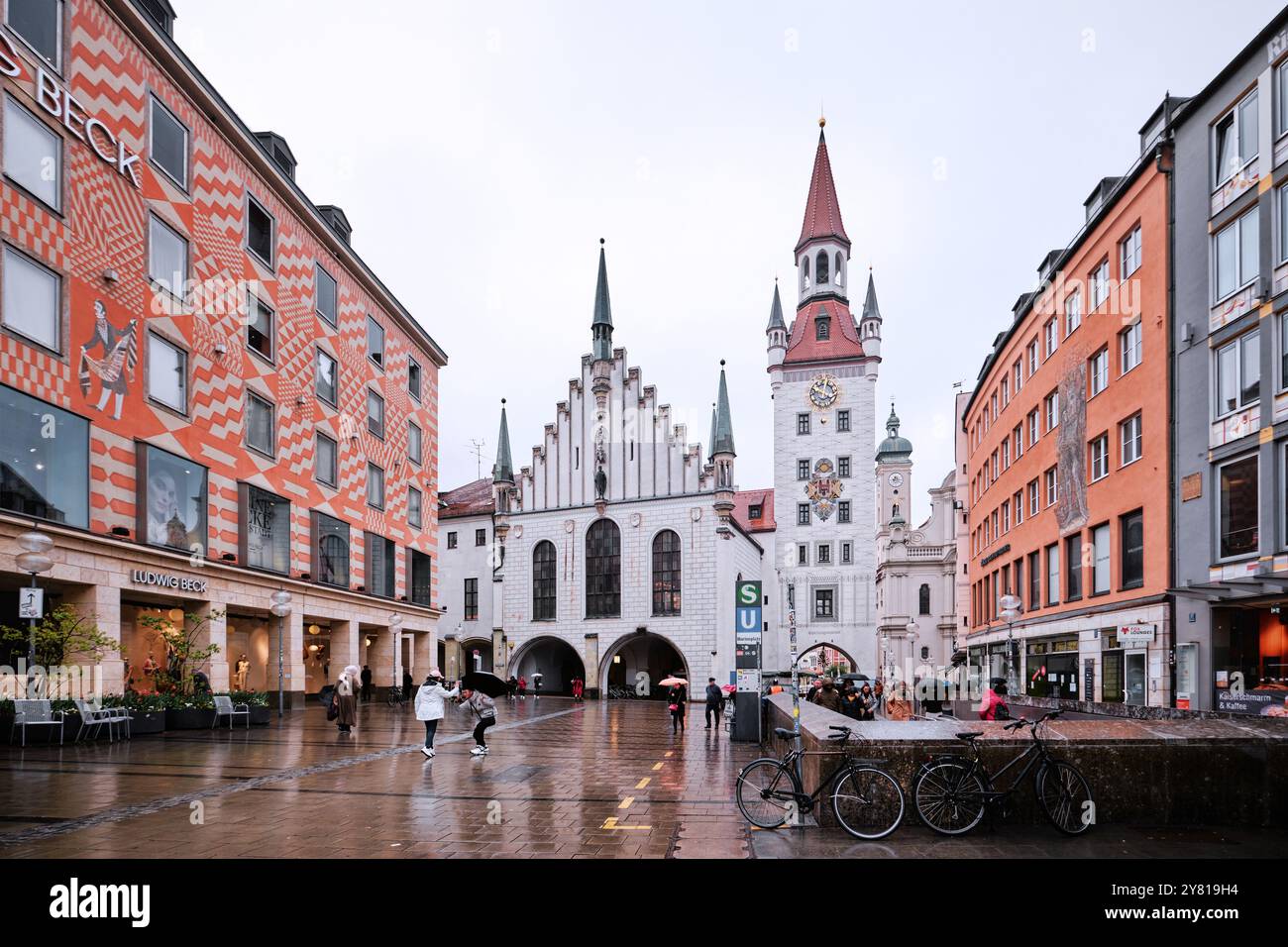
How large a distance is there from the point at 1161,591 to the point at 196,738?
22304mm

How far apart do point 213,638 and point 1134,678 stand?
81.9ft

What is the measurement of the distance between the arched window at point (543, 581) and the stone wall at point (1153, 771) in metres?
50.6

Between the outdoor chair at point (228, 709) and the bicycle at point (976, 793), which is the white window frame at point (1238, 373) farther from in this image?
the outdoor chair at point (228, 709)

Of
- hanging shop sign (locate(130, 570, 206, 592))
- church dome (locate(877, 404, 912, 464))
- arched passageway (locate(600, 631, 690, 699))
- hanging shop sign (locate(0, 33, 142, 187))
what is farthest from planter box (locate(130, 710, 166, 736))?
church dome (locate(877, 404, 912, 464))

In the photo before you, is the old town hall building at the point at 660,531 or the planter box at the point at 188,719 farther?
the old town hall building at the point at 660,531

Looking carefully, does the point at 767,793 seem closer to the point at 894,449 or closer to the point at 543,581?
the point at 543,581

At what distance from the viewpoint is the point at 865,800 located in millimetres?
8625

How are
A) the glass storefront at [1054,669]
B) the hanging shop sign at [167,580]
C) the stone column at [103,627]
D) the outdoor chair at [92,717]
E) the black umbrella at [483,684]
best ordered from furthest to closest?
the glass storefront at [1054,669]
the hanging shop sign at [167,580]
the stone column at [103,627]
the outdoor chair at [92,717]
the black umbrella at [483,684]

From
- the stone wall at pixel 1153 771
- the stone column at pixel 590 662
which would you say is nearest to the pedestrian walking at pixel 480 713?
the stone wall at pixel 1153 771

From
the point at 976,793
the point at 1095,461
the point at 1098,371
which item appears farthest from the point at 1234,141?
the point at 976,793

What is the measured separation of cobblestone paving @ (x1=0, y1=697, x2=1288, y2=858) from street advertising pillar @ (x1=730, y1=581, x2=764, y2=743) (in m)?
2.46

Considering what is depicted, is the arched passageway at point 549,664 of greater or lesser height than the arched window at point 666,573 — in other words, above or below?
below

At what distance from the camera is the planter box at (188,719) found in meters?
21.3
